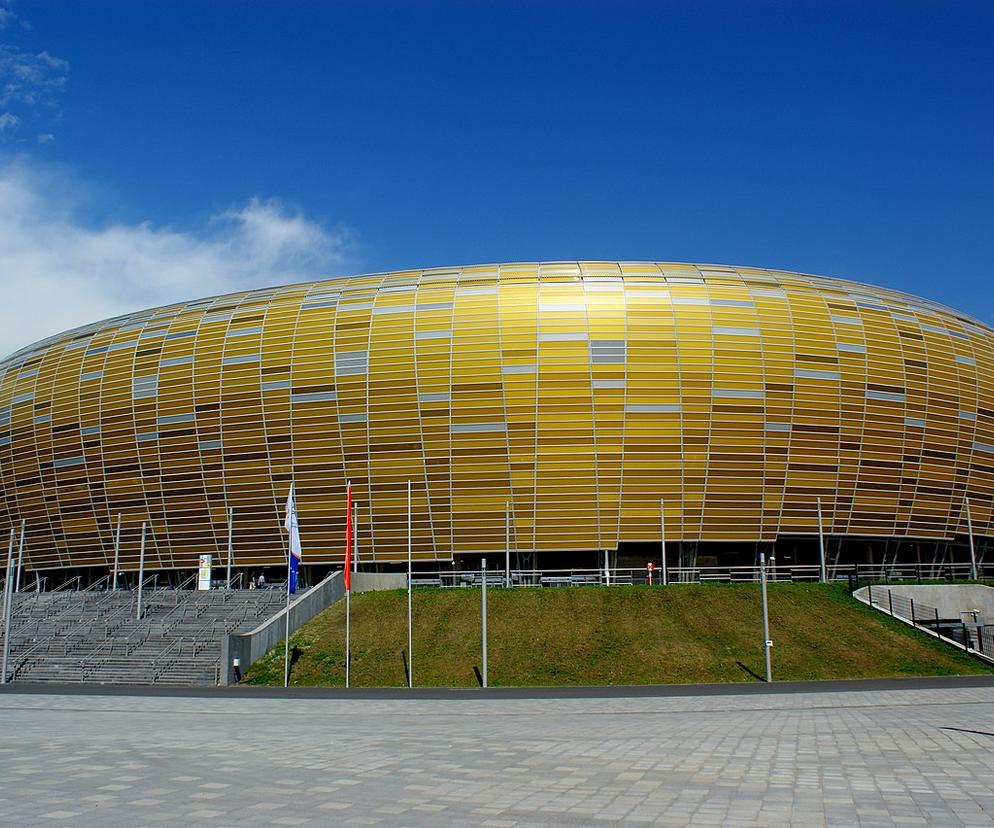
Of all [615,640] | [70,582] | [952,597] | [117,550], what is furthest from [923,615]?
[70,582]

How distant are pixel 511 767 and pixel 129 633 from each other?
3468 cm

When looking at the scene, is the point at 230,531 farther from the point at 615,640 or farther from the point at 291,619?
the point at 615,640

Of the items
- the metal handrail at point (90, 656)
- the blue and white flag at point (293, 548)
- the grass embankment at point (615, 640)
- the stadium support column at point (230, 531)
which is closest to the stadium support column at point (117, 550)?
the stadium support column at point (230, 531)

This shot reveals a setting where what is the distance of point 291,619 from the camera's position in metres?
42.0

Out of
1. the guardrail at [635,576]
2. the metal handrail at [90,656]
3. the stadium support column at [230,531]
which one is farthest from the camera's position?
the stadium support column at [230,531]

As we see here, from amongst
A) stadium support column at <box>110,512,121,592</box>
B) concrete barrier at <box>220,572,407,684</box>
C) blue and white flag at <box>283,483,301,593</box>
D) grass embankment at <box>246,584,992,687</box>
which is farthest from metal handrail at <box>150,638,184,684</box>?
stadium support column at <box>110,512,121,592</box>

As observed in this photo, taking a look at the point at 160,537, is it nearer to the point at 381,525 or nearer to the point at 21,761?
the point at 381,525

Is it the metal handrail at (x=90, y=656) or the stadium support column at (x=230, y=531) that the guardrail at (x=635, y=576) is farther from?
the metal handrail at (x=90, y=656)

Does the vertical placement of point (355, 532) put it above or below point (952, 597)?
above

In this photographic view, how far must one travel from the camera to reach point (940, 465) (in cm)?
6425

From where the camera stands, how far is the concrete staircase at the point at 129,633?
124 ft

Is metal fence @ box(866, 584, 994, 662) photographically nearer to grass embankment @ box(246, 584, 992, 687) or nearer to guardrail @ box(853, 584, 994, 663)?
guardrail @ box(853, 584, 994, 663)

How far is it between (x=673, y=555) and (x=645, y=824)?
180ft

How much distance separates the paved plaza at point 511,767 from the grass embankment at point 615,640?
11575 mm
